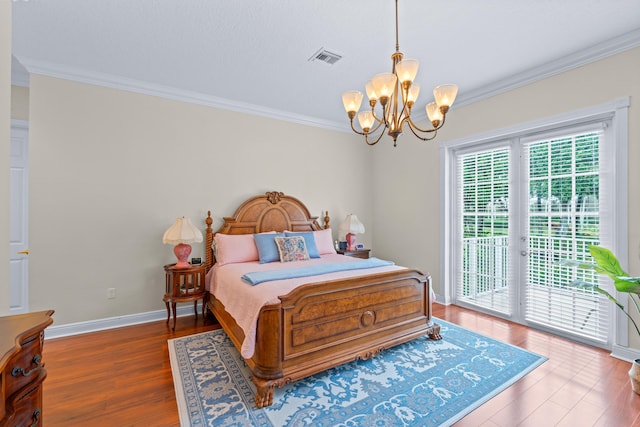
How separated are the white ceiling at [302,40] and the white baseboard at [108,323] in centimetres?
261

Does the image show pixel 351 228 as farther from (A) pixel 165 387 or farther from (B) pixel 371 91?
(A) pixel 165 387

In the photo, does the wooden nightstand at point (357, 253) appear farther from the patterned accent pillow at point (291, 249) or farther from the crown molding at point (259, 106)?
the crown molding at point (259, 106)

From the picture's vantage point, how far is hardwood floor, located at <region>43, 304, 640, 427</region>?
1.83 meters

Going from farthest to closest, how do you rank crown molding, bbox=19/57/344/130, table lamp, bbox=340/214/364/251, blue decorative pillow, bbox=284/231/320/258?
table lamp, bbox=340/214/364/251, blue decorative pillow, bbox=284/231/320/258, crown molding, bbox=19/57/344/130

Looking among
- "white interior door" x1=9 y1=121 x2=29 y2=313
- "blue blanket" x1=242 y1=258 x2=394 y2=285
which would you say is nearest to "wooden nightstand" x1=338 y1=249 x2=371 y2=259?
"blue blanket" x1=242 y1=258 x2=394 y2=285

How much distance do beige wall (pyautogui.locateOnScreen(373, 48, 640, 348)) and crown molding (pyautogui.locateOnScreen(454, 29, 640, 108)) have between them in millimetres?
51

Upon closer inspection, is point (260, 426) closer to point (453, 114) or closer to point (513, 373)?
point (513, 373)

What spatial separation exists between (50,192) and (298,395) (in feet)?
10.3

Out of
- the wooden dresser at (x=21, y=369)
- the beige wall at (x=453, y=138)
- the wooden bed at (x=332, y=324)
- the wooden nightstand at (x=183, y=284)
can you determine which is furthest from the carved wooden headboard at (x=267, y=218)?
the wooden dresser at (x=21, y=369)

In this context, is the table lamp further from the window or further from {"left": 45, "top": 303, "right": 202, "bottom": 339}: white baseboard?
{"left": 45, "top": 303, "right": 202, "bottom": 339}: white baseboard

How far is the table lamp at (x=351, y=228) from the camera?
4.56 meters

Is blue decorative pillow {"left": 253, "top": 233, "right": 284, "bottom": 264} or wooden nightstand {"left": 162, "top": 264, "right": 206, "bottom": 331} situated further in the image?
blue decorative pillow {"left": 253, "top": 233, "right": 284, "bottom": 264}

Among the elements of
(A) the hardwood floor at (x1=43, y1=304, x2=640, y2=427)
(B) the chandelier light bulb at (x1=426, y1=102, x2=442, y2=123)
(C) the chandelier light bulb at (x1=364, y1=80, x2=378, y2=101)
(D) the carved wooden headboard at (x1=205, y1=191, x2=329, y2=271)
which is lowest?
(A) the hardwood floor at (x1=43, y1=304, x2=640, y2=427)

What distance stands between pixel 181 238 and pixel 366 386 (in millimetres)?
2363
